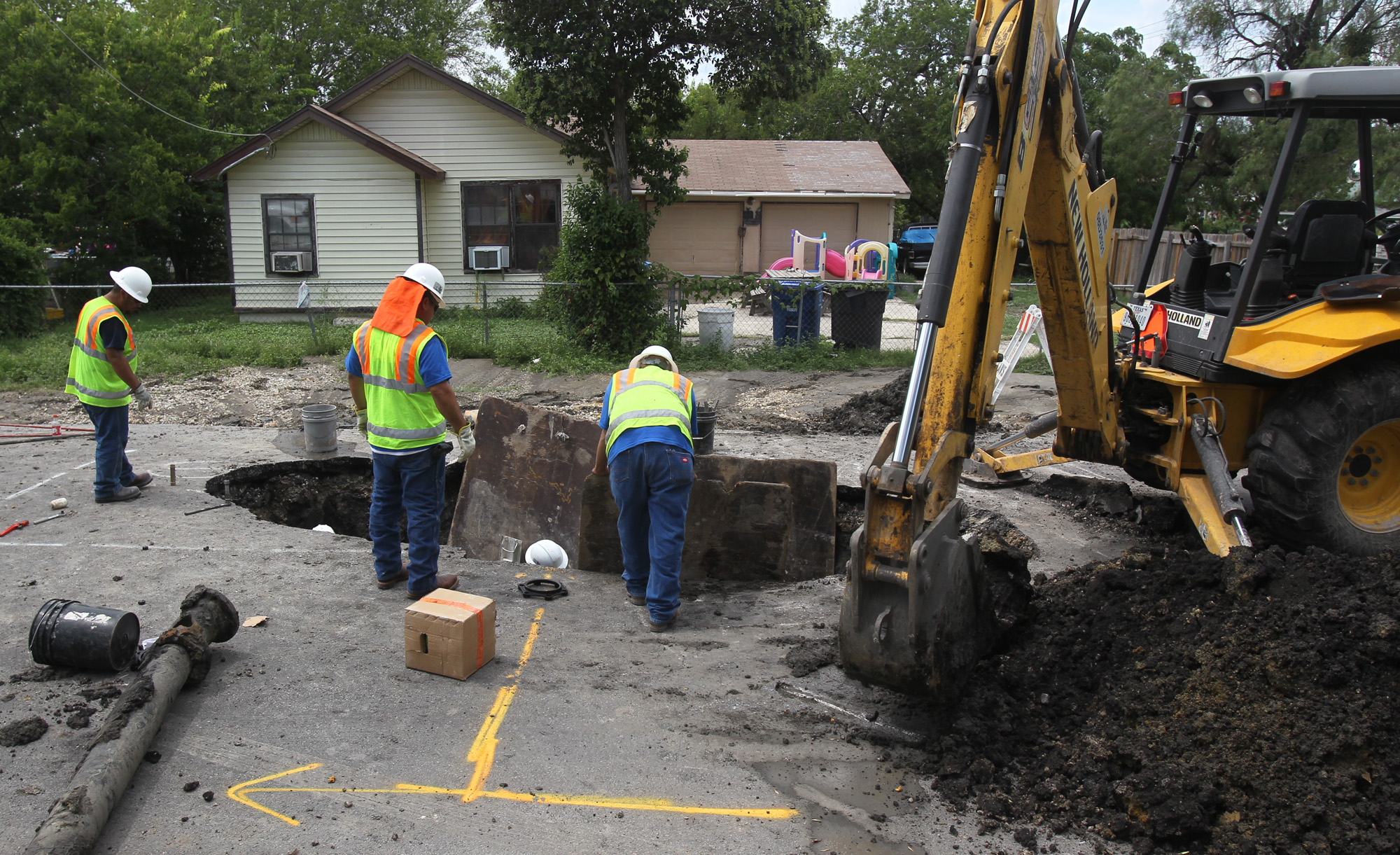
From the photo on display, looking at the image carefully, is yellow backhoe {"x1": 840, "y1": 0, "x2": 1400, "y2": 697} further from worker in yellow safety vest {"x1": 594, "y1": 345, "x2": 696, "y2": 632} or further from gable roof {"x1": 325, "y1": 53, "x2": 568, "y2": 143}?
gable roof {"x1": 325, "y1": 53, "x2": 568, "y2": 143}

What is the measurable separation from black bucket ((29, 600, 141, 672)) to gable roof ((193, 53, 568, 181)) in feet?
48.8

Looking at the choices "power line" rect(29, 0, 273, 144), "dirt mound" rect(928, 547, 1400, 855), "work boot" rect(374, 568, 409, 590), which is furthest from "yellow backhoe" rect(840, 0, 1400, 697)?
"power line" rect(29, 0, 273, 144)

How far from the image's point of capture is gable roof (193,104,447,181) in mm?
18656

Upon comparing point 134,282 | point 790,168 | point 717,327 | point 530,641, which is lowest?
point 530,641

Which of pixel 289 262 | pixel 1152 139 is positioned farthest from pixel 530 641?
pixel 1152 139

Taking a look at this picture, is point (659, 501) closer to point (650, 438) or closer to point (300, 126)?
point (650, 438)

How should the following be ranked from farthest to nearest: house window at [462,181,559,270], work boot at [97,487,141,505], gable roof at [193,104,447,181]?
house window at [462,181,559,270], gable roof at [193,104,447,181], work boot at [97,487,141,505]

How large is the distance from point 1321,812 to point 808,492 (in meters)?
3.78

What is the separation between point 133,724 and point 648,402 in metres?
2.90

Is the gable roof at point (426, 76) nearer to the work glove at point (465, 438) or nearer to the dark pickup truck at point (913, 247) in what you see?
the dark pickup truck at point (913, 247)

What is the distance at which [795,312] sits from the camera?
14.6 meters

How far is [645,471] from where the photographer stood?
533cm

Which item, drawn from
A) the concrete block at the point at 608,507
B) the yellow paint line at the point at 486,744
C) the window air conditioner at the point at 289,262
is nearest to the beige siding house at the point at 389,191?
the window air conditioner at the point at 289,262

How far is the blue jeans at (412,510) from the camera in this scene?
17.9ft
